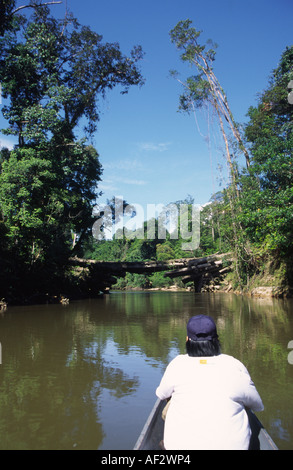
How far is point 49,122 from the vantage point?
1722 cm

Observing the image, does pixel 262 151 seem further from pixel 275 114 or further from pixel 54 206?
pixel 54 206

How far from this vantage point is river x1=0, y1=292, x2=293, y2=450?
3.10m

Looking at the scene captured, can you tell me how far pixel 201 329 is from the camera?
2.21 m

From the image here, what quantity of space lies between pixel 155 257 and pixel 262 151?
39.7 meters

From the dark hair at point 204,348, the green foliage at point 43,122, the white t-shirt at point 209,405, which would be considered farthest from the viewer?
the green foliage at point 43,122

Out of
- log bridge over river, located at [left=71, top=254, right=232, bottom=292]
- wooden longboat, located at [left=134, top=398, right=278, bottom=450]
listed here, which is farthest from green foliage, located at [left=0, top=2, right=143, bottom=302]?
wooden longboat, located at [left=134, top=398, right=278, bottom=450]

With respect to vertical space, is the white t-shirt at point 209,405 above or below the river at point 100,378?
above

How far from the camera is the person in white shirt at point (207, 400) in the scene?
191 cm

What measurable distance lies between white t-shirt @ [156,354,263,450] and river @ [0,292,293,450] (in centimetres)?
109

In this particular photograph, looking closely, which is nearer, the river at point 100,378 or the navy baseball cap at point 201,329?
the navy baseball cap at point 201,329

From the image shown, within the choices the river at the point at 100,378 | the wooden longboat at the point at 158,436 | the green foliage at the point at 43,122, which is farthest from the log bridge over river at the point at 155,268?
the wooden longboat at the point at 158,436

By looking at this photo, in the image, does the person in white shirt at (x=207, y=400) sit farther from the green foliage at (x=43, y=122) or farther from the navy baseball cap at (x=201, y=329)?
the green foliage at (x=43, y=122)

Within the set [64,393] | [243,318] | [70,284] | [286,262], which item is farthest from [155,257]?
[64,393]

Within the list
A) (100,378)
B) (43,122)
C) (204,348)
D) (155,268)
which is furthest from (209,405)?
(155,268)
